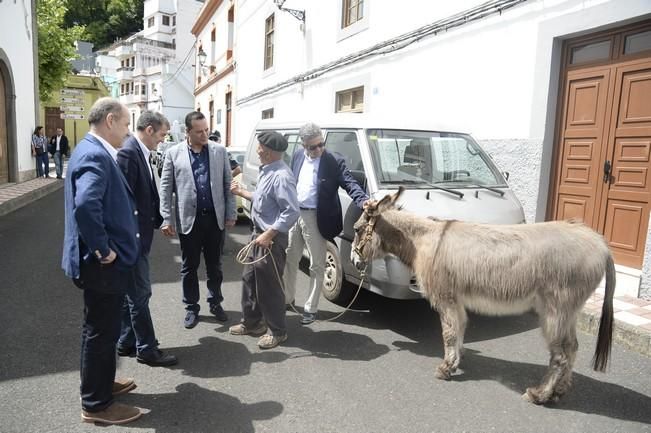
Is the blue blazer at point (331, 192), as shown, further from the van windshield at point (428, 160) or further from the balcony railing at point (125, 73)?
the balcony railing at point (125, 73)

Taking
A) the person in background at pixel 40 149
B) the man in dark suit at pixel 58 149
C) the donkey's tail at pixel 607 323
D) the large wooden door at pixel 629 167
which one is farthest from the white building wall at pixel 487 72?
the man in dark suit at pixel 58 149

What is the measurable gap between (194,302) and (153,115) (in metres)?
1.92

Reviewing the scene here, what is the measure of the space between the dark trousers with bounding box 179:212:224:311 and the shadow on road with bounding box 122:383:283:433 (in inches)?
53.4

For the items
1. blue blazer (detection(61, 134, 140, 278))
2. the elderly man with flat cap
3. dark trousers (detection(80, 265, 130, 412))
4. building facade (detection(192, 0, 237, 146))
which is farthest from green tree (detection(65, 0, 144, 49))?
dark trousers (detection(80, 265, 130, 412))

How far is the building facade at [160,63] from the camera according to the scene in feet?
140

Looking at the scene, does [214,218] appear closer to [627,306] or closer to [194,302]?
[194,302]

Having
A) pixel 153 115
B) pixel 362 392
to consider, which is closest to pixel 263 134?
pixel 153 115

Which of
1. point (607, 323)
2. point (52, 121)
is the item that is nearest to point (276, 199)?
point (607, 323)

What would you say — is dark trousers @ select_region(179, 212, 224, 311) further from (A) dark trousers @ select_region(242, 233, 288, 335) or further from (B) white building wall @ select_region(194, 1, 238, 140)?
(B) white building wall @ select_region(194, 1, 238, 140)

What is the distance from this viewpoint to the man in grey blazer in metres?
4.50

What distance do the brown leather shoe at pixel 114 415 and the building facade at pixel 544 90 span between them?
4084mm

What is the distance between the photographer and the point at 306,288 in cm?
606

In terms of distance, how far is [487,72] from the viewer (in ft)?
26.1

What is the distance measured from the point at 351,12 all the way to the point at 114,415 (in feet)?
38.9
